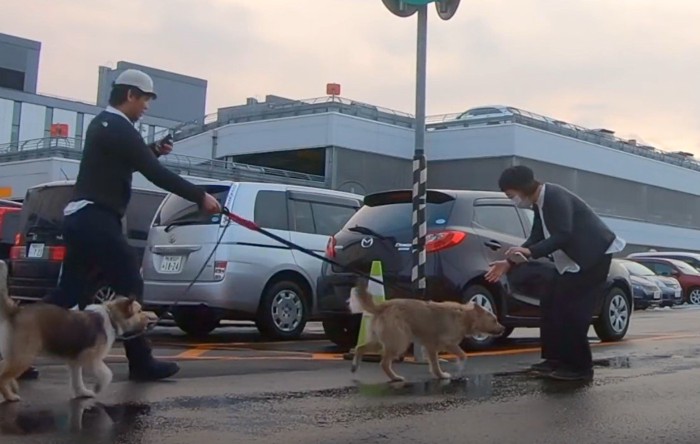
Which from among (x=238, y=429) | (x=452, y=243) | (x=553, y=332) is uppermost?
(x=452, y=243)

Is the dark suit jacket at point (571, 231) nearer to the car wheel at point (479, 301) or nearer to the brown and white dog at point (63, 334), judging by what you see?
the car wheel at point (479, 301)

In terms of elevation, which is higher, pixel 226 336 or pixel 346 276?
pixel 346 276

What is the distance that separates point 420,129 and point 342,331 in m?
2.58

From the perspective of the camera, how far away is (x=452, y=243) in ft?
32.0

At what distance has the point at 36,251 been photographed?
12.2 meters

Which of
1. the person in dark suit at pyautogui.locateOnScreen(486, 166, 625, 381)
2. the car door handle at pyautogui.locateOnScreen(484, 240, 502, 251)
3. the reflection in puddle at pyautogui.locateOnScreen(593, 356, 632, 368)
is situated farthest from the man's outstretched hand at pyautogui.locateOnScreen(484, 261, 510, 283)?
the car door handle at pyautogui.locateOnScreen(484, 240, 502, 251)

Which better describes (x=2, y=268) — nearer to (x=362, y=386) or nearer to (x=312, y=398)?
(x=312, y=398)

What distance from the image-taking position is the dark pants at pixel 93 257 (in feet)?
21.2

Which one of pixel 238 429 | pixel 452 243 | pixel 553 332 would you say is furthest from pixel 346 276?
pixel 238 429

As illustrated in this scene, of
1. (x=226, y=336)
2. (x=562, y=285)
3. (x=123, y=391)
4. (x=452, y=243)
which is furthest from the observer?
(x=226, y=336)

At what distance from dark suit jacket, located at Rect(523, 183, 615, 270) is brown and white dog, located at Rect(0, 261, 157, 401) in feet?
10.8

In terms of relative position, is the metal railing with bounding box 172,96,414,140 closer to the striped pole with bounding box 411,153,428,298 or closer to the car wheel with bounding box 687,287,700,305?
the car wheel with bounding box 687,287,700,305

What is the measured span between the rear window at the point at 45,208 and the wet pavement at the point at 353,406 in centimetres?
383

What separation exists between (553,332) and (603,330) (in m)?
3.96
